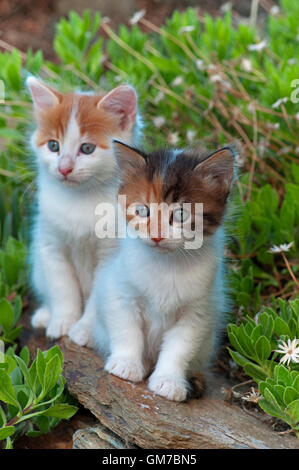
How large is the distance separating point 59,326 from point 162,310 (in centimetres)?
64

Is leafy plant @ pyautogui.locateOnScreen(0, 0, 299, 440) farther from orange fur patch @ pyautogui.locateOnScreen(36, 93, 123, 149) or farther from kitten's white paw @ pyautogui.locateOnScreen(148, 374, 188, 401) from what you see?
orange fur patch @ pyautogui.locateOnScreen(36, 93, 123, 149)

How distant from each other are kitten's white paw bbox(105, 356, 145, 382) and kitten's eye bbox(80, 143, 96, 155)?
823mm

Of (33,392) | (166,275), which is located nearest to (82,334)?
(33,392)

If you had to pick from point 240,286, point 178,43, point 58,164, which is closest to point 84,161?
point 58,164

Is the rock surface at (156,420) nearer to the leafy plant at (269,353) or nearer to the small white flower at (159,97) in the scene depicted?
the leafy plant at (269,353)

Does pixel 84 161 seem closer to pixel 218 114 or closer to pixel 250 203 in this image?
pixel 250 203

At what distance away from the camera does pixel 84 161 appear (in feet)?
7.94

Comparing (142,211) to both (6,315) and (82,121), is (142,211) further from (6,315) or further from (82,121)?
(6,315)

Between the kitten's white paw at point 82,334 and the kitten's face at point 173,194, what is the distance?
660mm

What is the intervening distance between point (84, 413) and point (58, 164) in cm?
99

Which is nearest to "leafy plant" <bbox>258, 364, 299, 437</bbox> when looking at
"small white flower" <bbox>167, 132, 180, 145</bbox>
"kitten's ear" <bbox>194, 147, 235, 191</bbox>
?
"kitten's ear" <bbox>194, 147, 235, 191</bbox>

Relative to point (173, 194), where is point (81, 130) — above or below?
above

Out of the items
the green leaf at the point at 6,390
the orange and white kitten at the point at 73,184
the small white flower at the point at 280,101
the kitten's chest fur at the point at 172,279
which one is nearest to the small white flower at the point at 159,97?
the small white flower at the point at 280,101

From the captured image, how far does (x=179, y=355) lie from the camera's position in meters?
2.12
